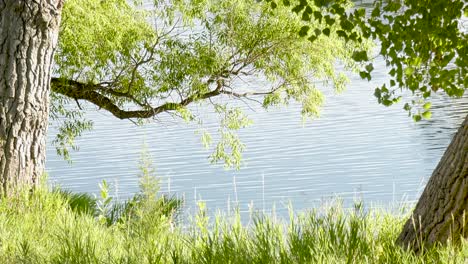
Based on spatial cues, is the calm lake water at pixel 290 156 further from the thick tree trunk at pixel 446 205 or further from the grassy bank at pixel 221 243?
the thick tree trunk at pixel 446 205

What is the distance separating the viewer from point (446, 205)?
5105 mm

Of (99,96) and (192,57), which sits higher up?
(192,57)

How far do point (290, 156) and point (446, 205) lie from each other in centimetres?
1654

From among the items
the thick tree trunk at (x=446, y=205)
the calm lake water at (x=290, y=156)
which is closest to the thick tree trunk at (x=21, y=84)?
the thick tree trunk at (x=446, y=205)

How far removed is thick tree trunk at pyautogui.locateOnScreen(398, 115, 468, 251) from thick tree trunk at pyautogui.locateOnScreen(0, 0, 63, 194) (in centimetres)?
352

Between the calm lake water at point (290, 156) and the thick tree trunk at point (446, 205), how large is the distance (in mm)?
10895

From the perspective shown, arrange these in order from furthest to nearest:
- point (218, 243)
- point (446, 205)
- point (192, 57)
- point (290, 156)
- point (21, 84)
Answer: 1. point (290, 156)
2. point (192, 57)
3. point (21, 84)
4. point (446, 205)
5. point (218, 243)

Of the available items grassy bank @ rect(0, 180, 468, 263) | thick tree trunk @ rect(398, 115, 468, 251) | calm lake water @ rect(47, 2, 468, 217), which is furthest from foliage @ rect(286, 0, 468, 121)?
calm lake water @ rect(47, 2, 468, 217)

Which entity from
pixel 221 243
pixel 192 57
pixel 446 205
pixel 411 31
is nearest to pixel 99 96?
pixel 192 57

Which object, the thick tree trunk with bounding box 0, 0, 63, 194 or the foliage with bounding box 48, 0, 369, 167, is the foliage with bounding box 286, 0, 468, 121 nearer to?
the thick tree trunk with bounding box 0, 0, 63, 194

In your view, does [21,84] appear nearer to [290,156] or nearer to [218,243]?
[218,243]

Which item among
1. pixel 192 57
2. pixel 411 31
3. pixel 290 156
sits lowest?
pixel 290 156

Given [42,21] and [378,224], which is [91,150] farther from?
[378,224]

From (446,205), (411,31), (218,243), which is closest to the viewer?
(218,243)
